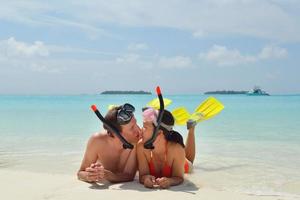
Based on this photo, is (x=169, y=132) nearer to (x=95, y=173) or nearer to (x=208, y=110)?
(x=95, y=173)

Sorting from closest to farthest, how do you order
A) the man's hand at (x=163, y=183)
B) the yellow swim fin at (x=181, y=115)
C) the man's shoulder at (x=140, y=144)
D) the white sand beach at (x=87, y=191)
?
1. the white sand beach at (x=87, y=191)
2. the man's hand at (x=163, y=183)
3. the man's shoulder at (x=140, y=144)
4. the yellow swim fin at (x=181, y=115)

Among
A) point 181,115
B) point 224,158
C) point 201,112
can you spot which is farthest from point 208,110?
point 224,158

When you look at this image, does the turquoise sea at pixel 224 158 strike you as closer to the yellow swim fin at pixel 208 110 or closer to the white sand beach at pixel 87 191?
the white sand beach at pixel 87 191

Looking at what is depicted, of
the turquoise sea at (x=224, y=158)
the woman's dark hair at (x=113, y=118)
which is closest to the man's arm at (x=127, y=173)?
the woman's dark hair at (x=113, y=118)

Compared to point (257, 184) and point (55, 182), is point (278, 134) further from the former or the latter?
point (55, 182)

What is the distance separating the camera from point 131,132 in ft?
13.5

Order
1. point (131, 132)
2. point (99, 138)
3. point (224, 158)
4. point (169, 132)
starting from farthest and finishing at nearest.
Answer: point (224, 158)
point (99, 138)
point (131, 132)
point (169, 132)

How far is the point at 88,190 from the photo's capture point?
146 inches

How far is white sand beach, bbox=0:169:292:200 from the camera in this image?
346 centimetres

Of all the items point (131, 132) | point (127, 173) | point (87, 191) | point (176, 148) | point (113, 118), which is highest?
point (113, 118)

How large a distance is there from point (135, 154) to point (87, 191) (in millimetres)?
727

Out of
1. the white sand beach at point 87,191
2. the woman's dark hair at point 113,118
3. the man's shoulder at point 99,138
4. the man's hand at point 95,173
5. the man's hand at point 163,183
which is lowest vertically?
the white sand beach at point 87,191

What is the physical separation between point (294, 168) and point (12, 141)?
565cm

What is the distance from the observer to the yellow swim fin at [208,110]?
19.4 ft
